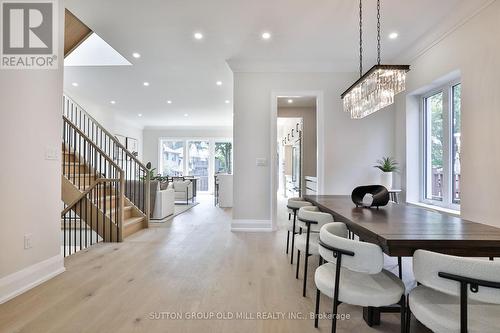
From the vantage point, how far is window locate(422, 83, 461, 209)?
366 cm

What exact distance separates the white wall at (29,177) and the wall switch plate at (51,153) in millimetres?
25

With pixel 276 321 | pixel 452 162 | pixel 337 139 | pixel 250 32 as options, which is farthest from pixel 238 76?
pixel 276 321

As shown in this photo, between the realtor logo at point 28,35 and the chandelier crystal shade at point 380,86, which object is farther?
the chandelier crystal shade at point 380,86

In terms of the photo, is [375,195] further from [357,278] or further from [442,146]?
[442,146]

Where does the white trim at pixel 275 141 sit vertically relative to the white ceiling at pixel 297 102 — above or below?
below

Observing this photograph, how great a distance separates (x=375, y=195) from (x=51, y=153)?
319cm

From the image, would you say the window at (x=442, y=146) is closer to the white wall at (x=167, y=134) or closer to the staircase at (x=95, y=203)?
the staircase at (x=95, y=203)

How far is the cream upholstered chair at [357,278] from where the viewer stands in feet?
4.55

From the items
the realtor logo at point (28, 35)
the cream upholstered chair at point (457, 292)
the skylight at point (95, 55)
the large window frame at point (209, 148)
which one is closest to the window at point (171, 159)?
the large window frame at point (209, 148)

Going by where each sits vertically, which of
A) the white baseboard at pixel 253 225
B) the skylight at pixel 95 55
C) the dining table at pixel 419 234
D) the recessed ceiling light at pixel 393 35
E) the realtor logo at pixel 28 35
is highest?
the skylight at pixel 95 55

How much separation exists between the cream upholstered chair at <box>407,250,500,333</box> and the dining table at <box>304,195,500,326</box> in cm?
22

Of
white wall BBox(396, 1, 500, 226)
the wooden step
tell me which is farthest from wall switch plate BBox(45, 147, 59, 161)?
white wall BBox(396, 1, 500, 226)

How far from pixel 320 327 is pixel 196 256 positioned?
188 centimetres

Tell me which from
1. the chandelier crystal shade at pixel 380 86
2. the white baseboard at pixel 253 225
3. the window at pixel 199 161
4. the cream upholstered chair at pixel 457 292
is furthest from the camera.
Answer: the window at pixel 199 161
